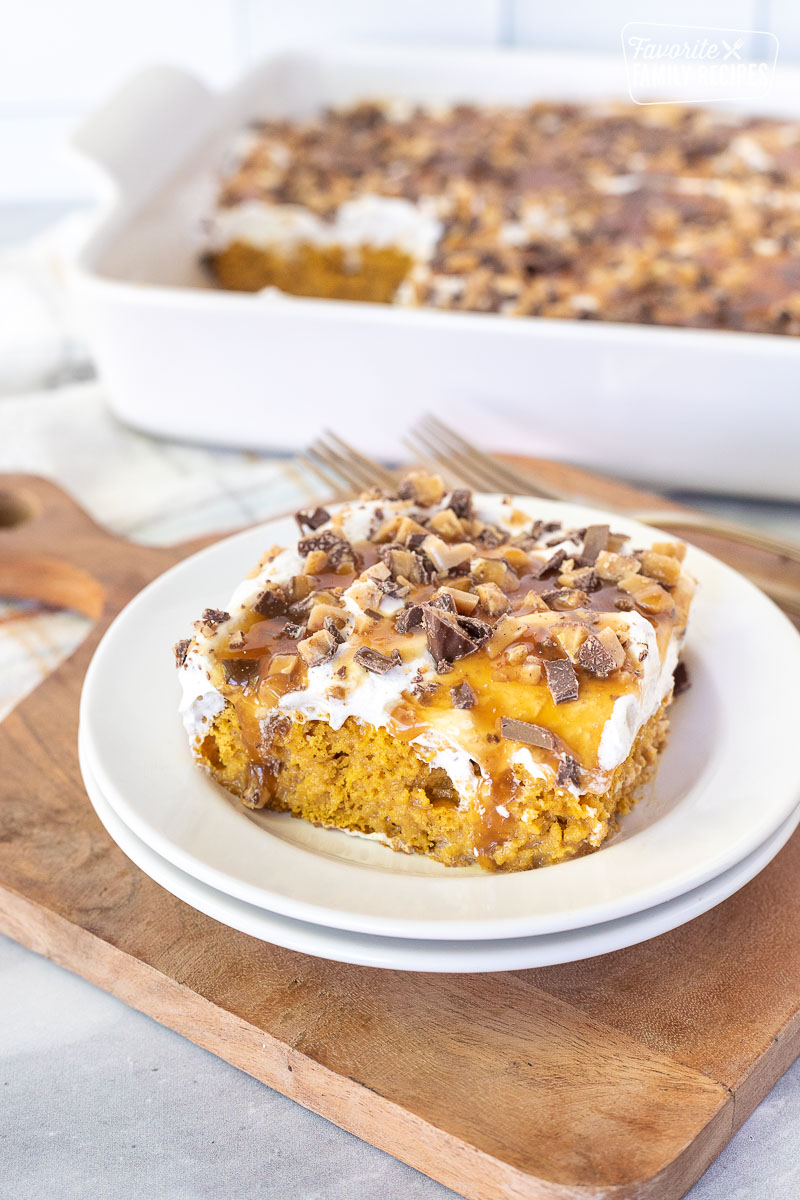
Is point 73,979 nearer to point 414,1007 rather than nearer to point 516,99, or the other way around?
point 414,1007

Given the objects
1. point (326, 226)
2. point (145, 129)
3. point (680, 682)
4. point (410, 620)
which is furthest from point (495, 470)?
point (145, 129)

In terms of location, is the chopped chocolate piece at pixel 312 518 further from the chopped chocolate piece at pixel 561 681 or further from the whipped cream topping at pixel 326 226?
the whipped cream topping at pixel 326 226

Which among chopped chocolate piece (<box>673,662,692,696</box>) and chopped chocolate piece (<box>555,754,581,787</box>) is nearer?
chopped chocolate piece (<box>555,754,581,787</box>)

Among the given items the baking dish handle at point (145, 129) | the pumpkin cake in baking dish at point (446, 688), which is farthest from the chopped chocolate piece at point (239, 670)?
the baking dish handle at point (145, 129)

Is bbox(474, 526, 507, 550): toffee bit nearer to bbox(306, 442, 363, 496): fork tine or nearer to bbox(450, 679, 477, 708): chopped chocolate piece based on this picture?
bbox(450, 679, 477, 708): chopped chocolate piece

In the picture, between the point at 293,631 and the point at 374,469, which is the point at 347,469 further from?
the point at 293,631

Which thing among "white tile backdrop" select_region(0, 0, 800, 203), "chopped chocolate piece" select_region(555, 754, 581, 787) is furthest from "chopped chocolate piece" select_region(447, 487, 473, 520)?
"white tile backdrop" select_region(0, 0, 800, 203)
